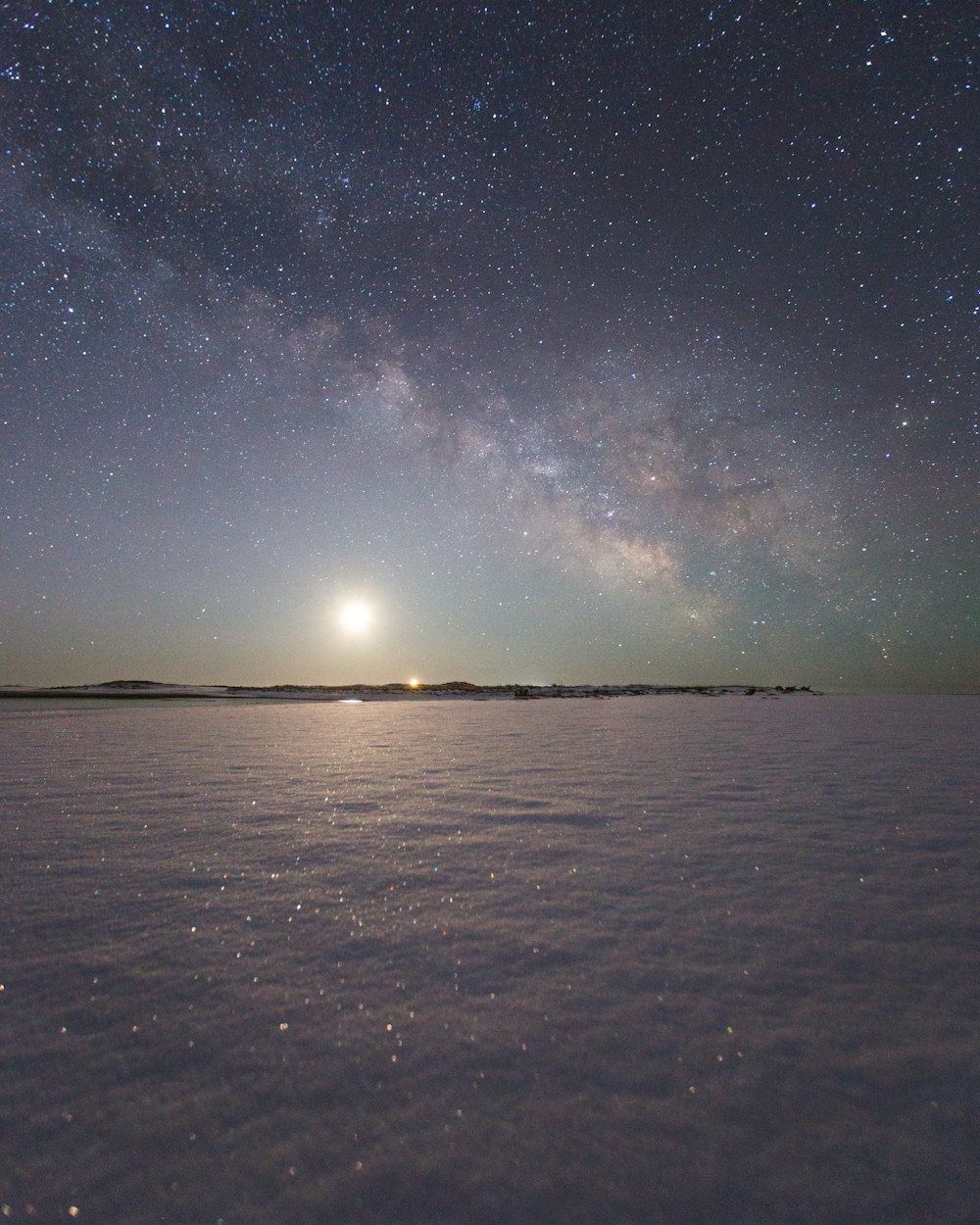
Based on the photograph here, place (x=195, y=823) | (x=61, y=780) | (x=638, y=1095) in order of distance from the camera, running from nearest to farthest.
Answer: (x=638, y=1095), (x=195, y=823), (x=61, y=780)

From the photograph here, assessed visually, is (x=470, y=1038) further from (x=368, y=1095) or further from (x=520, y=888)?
(x=520, y=888)

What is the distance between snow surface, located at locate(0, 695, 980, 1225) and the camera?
118 cm

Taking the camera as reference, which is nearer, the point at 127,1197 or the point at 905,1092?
the point at 127,1197

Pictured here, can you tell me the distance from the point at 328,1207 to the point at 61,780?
5798 millimetres

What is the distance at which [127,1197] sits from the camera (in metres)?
1.14

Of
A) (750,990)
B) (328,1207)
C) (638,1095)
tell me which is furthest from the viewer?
(750,990)

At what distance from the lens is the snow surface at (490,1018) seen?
1.18 m

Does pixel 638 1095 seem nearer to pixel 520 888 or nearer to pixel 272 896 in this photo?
pixel 520 888

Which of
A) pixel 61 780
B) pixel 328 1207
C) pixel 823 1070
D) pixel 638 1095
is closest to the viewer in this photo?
pixel 328 1207

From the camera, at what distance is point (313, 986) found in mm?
1897

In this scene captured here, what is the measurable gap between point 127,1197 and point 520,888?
70.7 inches

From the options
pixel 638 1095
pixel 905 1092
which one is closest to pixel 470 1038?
pixel 638 1095

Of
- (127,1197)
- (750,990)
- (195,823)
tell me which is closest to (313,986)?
(127,1197)

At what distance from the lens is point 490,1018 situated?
67.8 inches
